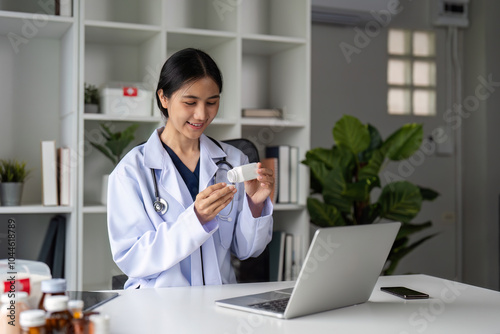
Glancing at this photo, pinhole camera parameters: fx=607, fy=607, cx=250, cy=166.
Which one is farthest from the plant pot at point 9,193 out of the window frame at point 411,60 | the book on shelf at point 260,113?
the window frame at point 411,60

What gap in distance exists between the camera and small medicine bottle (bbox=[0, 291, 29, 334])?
3.47ft

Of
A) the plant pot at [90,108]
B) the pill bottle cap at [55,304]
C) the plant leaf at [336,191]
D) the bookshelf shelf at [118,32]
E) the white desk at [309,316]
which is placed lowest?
the white desk at [309,316]

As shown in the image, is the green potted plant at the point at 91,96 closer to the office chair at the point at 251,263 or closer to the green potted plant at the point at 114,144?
the green potted plant at the point at 114,144

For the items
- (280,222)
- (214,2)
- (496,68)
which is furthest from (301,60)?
(496,68)

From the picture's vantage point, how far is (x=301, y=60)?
3.12 meters

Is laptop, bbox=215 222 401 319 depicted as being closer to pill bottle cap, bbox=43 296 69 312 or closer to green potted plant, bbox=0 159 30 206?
pill bottle cap, bbox=43 296 69 312

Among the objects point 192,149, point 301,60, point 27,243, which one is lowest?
point 27,243

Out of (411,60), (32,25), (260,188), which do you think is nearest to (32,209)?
(32,25)

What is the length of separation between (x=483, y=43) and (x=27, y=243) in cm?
323

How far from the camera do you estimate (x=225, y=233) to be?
2.04 meters

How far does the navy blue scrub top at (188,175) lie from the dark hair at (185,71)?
205mm

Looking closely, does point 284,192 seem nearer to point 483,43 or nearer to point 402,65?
point 402,65

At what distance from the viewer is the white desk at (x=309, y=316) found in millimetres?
1265

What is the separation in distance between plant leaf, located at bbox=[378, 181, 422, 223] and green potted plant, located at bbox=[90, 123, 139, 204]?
1.32m
